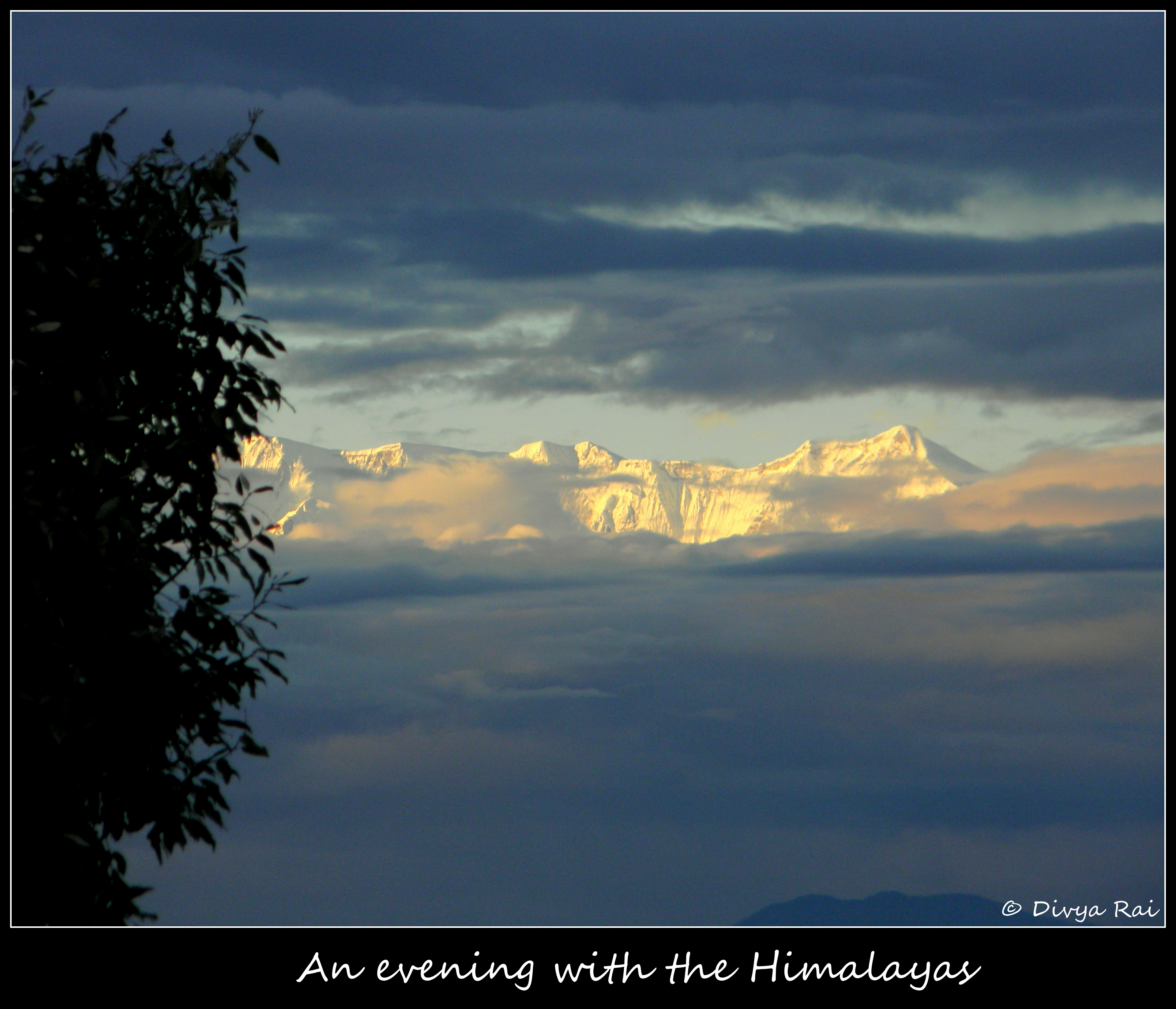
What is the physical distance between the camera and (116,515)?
33.0 ft

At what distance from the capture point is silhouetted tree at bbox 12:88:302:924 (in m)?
9.88

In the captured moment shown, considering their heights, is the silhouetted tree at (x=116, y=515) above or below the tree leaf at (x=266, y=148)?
below

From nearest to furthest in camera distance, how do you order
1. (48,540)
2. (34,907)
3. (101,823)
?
(48,540) < (34,907) < (101,823)

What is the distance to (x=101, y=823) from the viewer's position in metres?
10.8

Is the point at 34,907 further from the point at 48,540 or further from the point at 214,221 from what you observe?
the point at 214,221

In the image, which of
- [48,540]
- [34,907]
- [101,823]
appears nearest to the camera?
[48,540]

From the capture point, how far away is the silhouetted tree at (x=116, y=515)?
9.88 meters

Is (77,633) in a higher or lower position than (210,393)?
lower

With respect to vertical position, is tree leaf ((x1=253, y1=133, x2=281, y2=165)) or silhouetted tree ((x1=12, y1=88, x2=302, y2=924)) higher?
tree leaf ((x1=253, y1=133, x2=281, y2=165))
